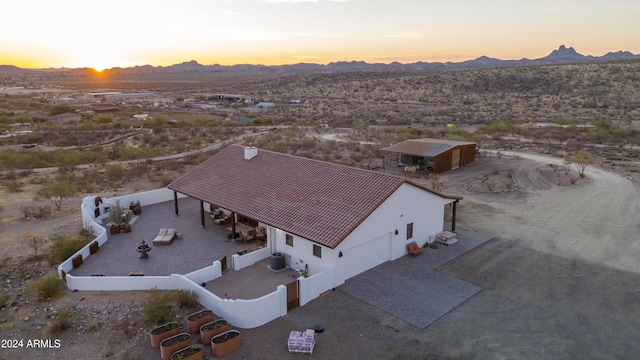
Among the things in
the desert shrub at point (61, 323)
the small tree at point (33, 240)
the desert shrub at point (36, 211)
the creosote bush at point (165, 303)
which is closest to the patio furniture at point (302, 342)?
the creosote bush at point (165, 303)

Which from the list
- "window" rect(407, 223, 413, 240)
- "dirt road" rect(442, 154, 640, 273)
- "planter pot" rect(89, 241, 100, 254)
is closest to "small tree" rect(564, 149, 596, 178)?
"dirt road" rect(442, 154, 640, 273)

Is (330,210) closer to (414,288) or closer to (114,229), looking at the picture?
(414,288)

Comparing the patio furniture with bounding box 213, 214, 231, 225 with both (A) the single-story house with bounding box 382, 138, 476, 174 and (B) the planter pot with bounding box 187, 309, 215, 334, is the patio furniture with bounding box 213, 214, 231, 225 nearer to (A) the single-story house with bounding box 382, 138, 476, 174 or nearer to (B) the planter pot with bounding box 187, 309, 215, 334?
(B) the planter pot with bounding box 187, 309, 215, 334

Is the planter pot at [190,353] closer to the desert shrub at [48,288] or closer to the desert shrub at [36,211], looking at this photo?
the desert shrub at [48,288]

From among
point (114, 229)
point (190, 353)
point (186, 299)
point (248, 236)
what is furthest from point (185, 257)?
point (190, 353)

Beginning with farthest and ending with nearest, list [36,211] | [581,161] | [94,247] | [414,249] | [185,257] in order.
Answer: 1. [581,161]
2. [36,211]
3. [94,247]
4. [414,249]
5. [185,257]

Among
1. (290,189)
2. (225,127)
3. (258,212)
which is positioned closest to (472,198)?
(290,189)

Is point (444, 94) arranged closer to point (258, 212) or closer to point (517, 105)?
point (517, 105)
